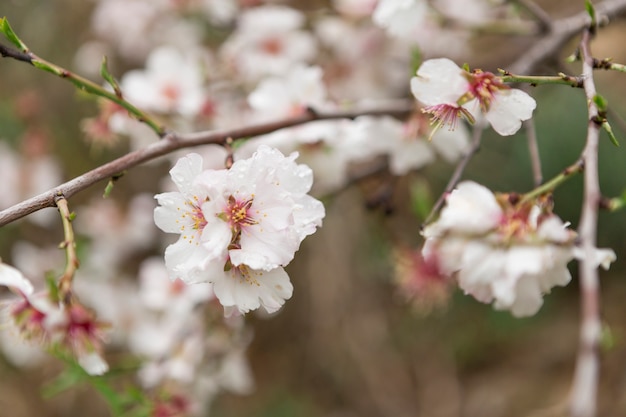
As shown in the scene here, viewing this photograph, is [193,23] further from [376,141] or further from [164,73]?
[376,141]

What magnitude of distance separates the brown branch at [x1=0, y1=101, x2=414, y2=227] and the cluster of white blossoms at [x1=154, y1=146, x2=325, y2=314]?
89 millimetres

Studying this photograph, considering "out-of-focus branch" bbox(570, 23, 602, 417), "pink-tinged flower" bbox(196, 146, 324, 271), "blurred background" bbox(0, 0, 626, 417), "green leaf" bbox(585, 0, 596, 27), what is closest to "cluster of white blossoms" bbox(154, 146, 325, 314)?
"pink-tinged flower" bbox(196, 146, 324, 271)

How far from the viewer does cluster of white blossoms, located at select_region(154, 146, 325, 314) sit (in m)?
0.66

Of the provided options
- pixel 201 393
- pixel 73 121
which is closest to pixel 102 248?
pixel 201 393

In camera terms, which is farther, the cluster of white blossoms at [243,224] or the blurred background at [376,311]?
the blurred background at [376,311]

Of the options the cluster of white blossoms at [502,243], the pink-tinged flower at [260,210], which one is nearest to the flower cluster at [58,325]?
the pink-tinged flower at [260,210]

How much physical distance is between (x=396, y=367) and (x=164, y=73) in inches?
59.1

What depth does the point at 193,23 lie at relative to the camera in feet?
5.73

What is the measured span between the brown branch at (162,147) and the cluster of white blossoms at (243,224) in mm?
89

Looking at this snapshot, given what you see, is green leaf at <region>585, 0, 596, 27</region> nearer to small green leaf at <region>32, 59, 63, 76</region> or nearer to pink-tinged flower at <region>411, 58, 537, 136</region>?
pink-tinged flower at <region>411, 58, 537, 136</region>

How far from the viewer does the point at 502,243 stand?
2.00 ft

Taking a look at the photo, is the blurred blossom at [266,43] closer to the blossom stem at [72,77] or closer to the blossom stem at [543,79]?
the blossom stem at [72,77]

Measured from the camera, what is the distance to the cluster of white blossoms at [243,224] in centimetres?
66

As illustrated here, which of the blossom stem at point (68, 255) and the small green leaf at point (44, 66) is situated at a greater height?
the small green leaf at point (44, 66)
